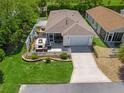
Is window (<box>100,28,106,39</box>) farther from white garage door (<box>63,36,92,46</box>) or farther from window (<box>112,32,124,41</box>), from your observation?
white garage door (<box>63,36,92,46</box>)

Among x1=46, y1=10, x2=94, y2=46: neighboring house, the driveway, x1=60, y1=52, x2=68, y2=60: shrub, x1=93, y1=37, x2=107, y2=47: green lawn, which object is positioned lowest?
x1=93, y1=37, x2=107, y2=47: green lawn

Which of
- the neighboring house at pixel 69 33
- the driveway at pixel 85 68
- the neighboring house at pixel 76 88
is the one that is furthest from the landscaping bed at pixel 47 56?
the neighboring house at pixel 76 88

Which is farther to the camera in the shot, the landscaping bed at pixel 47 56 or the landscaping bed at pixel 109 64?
the landscaping bed at pixel 47 56

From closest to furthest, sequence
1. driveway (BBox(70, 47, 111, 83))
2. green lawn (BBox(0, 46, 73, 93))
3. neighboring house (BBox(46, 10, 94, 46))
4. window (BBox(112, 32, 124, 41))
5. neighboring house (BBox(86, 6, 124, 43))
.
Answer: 1. green lawn (BBox(0, 46, 73, 93))
2. driveway (BBox(70, 47, 111, 83))
3. neighboring house (BBox(46, 10, 94, 46))
4. neighboring house (BBox(86, 6, 124, 43))
5. window (BBox(112, 32, 124, 41))

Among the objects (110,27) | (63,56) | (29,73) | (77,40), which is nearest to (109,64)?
(63,56)

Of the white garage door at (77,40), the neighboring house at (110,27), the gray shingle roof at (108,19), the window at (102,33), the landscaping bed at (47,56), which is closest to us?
the landscaping bed at (47,56)

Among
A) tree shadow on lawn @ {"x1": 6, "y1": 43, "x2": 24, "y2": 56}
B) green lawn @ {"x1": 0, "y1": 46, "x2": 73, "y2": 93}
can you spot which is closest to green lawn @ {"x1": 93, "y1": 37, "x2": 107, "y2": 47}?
green lawn @ {"x1": 0, "y1": 46, "x2": 73, "y2": 93}

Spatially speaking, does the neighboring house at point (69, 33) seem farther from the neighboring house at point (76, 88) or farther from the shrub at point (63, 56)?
the neighboring house at point (76, 88)
